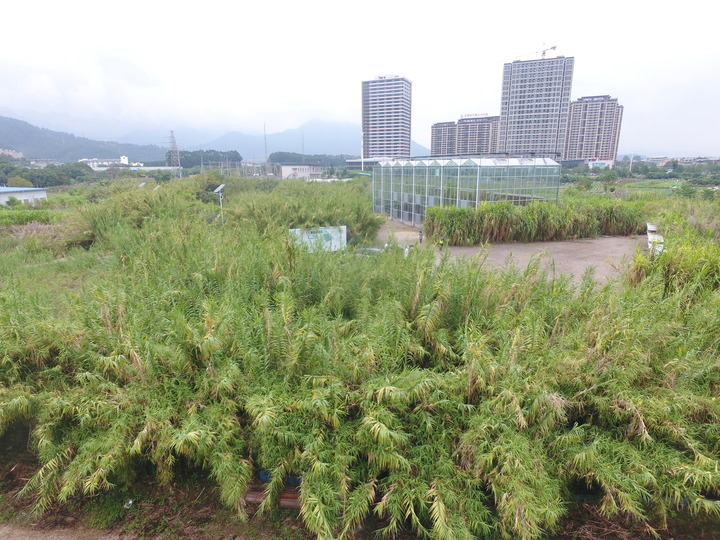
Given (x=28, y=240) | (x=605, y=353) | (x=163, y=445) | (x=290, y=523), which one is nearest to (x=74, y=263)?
(x=28, y=240)

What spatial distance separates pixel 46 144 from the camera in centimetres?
9175

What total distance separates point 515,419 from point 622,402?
30.2 inches

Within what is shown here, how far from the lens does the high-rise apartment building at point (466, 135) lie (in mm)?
33250

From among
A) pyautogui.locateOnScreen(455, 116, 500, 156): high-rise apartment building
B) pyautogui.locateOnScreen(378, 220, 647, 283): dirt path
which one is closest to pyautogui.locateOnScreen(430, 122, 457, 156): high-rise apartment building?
pyautogui.locateOnScreen(455, 116, 500, 156): high-rise apartment building

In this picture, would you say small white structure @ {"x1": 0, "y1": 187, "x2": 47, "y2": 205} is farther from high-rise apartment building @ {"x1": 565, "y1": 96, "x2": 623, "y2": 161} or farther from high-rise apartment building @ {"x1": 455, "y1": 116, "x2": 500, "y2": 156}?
high-rise apartment building @ {"x1": 565, "y1": 96, "x2": 623, "y2": 161}

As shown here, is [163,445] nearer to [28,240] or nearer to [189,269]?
[189,269]

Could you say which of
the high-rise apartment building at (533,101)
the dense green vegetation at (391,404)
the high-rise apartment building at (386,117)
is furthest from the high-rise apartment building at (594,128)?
the dense green vegetation at (391,404)

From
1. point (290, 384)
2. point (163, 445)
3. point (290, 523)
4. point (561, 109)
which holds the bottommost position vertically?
point (290, 523)

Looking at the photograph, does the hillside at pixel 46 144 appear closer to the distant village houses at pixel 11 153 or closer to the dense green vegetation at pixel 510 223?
the distant village houses at pixel 11 153

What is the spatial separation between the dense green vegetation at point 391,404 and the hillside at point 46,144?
105 metres

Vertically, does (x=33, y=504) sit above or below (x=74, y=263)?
below

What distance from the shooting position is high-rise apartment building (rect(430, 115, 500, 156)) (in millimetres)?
33250

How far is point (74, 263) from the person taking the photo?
6820 mm

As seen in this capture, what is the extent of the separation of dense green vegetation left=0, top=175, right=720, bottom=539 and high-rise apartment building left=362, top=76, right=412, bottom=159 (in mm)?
49534
